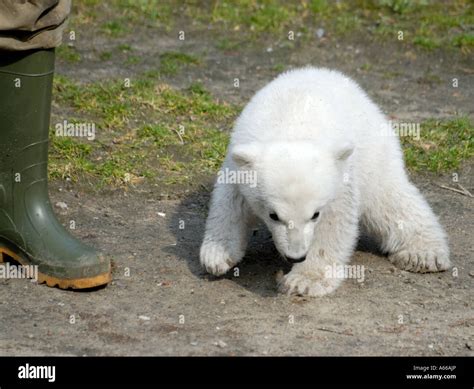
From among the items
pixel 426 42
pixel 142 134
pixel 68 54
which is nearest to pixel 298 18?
pixel 426 42

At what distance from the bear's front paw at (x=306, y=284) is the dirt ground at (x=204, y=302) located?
4 cm

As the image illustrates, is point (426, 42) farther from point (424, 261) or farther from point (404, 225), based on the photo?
point (424, 261)

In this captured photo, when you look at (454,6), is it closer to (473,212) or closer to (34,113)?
(473,212)

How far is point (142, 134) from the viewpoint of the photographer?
6512 mm

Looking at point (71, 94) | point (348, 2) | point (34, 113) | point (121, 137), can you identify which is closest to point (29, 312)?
point (34, 113)

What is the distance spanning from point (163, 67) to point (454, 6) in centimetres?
326

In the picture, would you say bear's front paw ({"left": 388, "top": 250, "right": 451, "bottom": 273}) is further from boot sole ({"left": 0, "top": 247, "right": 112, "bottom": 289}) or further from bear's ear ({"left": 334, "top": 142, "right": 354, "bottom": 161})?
boot sole ({"left": 0, "top": 247, "right": 112, "bottom": 289})

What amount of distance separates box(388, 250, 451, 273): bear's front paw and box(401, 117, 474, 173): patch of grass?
149 centimetres

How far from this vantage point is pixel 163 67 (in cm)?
797

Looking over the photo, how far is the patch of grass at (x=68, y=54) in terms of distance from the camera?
8039mm

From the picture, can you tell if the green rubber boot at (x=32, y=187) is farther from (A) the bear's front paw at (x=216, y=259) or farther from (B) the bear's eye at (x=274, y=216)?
(B) the bear's eye at (x=274, y=216)

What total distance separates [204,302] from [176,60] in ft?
13.5

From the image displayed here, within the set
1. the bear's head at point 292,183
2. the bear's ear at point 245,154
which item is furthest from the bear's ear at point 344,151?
the bear's ear at point 245,154

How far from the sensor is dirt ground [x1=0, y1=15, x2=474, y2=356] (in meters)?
3.96
